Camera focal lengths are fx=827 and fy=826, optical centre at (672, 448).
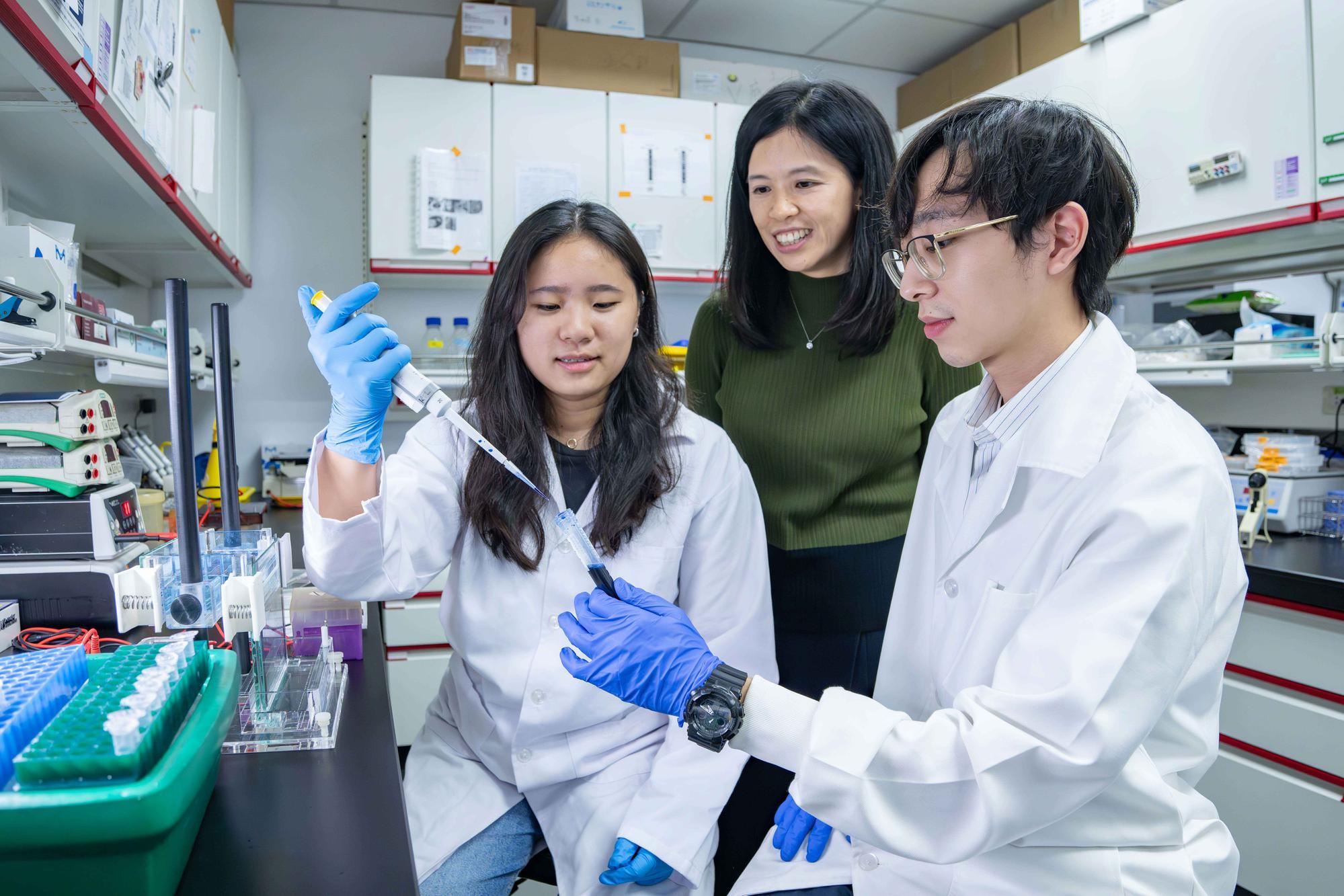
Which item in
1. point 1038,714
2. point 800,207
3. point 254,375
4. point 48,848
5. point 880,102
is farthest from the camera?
point 880,102

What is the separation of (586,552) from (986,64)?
3.04 meters

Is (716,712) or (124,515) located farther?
(124,515)

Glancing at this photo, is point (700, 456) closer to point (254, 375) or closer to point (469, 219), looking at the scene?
point (469, 219)

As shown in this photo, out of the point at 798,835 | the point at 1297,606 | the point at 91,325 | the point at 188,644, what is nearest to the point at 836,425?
the point at 798,835

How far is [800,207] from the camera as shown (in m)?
1.49

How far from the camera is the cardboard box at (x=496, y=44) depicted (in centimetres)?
291

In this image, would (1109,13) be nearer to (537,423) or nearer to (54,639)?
(537,423)

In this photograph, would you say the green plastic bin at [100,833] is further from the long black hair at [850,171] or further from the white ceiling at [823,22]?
the white ceiling at [823,22]

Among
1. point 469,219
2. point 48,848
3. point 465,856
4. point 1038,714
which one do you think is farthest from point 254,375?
point 1038,714

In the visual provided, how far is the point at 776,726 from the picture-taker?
0.86 meters

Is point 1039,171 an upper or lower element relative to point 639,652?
upper

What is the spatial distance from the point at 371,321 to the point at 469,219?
2.03 metres

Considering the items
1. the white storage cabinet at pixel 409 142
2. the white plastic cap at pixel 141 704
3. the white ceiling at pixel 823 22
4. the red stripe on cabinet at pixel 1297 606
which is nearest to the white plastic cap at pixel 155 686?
the white plastic cap at pixel 141 704

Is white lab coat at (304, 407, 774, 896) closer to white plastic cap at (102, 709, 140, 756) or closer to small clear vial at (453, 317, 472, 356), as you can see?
white plastic cap at (102, 709, 140, 756)
